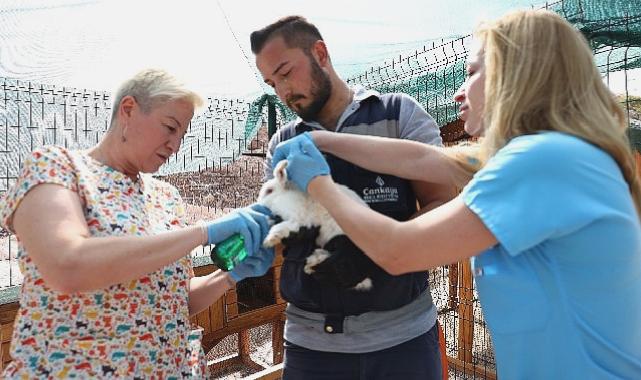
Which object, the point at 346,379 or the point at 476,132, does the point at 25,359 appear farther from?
the point at 476,132

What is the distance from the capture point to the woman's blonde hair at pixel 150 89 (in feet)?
4.83

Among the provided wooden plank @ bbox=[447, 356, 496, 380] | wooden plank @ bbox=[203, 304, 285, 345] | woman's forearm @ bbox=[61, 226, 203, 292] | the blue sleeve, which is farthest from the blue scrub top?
wooden plank @ bbox=[447, 356, 496, 380]

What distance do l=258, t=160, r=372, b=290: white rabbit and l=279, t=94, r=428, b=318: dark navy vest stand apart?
0.05 meters

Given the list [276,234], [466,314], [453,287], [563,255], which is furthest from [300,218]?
[453,287]

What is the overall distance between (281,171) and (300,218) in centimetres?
17

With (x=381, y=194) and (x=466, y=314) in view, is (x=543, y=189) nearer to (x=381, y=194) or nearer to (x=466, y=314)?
(x=381, y=194)

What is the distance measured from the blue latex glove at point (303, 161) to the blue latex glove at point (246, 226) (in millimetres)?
191

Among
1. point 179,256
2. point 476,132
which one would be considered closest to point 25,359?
point 179,256

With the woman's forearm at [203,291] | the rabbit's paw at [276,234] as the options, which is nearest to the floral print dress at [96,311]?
the woman's forearm at [203,291]

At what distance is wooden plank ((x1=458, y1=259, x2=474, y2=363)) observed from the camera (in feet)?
13.7

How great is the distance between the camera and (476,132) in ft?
4.36

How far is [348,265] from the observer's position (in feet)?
4.73

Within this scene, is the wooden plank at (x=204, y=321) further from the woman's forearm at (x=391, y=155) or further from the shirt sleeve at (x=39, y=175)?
the woman's forearm at (x=391, y=155)

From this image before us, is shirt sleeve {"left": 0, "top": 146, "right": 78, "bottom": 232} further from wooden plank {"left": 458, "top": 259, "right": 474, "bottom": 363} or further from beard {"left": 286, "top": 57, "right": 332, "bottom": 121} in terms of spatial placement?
wooden plank {"left": 458, "top": 259, "right": 474, "bottom": 363}
